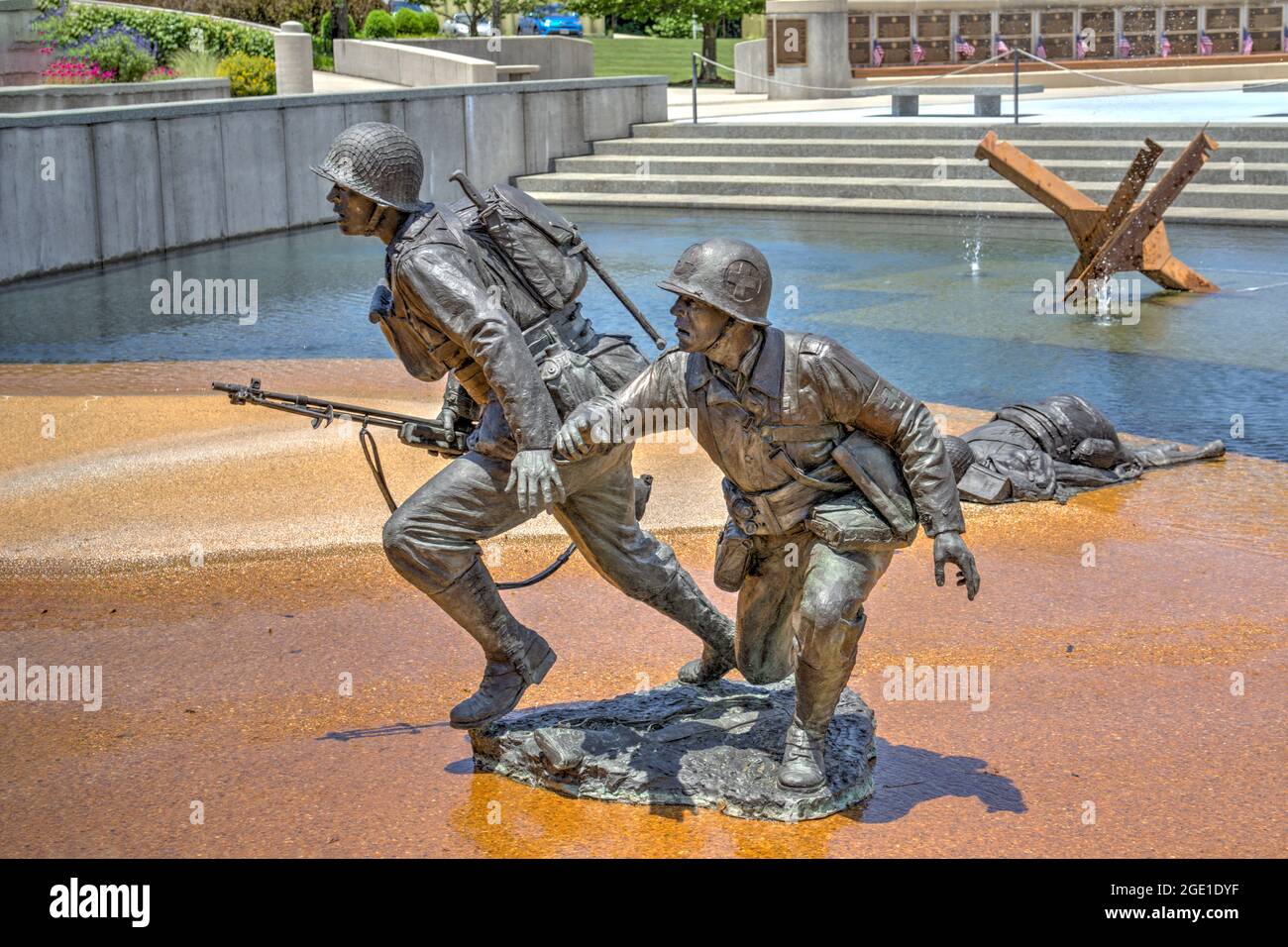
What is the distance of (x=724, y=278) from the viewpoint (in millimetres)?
4363

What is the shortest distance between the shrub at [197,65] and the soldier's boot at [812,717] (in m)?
23.4

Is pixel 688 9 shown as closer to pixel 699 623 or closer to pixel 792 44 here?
pixel 792 44

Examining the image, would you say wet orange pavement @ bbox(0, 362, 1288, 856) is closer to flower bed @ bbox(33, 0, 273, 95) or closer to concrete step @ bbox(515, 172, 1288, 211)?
concrete step @ bbox(515, 172, 1288, 211)

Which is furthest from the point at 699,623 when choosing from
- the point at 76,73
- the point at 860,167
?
the point at 76,73

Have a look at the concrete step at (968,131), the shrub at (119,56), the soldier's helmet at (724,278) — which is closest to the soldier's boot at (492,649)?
the soldier's helmet at (724,278)

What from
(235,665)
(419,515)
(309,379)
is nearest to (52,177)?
(309,379)

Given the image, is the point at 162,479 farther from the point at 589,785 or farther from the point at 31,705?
the point at 589,785

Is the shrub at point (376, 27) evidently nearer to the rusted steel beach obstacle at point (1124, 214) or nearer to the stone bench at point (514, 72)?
the stone bench at point (514, 72)

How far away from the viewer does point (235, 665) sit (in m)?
6.12

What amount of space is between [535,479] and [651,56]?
142 feet

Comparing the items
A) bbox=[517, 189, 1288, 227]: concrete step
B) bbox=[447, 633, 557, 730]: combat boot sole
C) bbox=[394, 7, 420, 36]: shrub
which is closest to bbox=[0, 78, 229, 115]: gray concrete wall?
bbox=[517, 189, 1288, 227]: concrete step

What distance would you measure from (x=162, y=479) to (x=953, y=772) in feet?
17.6

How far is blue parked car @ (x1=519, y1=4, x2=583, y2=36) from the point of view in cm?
5294

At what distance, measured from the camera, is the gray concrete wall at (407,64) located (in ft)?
85.4
